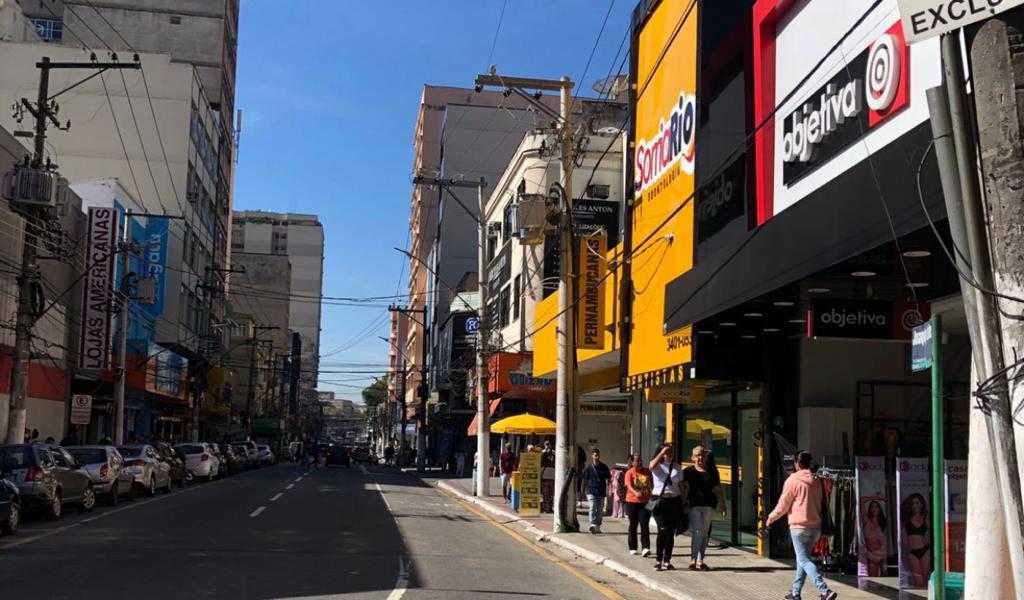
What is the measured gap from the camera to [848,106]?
1187cm

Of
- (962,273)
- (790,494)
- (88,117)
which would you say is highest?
(88,117)

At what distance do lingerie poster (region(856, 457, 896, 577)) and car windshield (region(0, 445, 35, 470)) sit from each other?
1453 cm

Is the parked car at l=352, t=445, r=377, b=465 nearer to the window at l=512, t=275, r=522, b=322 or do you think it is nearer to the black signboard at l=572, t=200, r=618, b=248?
the window at l=512, t=275, r=522, b=322

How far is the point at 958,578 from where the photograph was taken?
28.8 ft

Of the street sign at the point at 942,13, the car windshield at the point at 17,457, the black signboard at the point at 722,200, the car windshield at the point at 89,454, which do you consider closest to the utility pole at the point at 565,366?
the black signboard at the point at 722,200

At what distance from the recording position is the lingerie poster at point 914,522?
11.1 m

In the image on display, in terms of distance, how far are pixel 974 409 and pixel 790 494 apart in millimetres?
5791

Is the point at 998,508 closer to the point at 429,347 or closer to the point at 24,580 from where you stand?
the point at 24,580

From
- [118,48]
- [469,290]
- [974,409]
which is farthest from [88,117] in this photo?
[974,409]

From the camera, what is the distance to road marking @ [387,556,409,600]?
1084 centimetres

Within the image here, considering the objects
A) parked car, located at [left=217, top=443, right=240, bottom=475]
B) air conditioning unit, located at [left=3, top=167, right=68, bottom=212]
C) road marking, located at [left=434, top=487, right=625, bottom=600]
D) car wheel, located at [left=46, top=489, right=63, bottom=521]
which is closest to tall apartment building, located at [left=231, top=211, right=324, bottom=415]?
parked car, located at [left=217, top=443, right=240, bottom=475]

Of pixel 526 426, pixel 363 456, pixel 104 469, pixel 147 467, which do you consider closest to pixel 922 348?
pixel 104 469

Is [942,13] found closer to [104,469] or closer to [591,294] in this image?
[591,294]

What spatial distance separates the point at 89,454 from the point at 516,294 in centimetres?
2345
